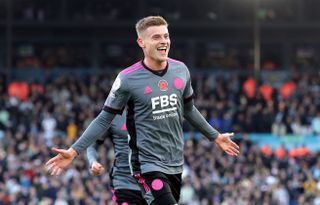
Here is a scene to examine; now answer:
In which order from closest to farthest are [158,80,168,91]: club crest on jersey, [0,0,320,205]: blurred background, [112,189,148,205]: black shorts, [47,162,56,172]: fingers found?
[47,162,56,172]: fingers < [158,80,168,91]: club crest on jersey < [112,189,148,205]: black shorts < [0,0,320,205]: blurred background

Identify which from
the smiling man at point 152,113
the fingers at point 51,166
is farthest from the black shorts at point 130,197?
the fingers at point 51,166

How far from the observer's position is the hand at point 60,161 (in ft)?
25.4

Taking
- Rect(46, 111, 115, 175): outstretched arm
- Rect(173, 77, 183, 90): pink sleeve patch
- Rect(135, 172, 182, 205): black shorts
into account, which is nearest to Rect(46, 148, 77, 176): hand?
Rect(46, 111, 115, 175): outstretched arm

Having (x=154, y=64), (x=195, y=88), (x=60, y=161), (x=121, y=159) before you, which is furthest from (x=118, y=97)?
(x=195, y=88)

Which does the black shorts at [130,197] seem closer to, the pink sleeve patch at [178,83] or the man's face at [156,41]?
the pink sleeve patch at [178,83]

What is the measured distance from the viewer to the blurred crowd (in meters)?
21.0

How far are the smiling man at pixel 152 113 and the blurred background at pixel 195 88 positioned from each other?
11.9 metres

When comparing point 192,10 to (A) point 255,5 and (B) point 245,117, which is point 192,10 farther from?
(B) point 245,117

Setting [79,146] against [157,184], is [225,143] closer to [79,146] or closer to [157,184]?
[157,184]

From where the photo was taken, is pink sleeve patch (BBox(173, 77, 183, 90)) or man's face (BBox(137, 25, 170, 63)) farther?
pink sleeve patch (BBox(173, 77, 183, 90))

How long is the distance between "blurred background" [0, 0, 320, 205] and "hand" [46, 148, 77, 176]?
40.0 ft

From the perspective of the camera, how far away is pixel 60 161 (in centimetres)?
783

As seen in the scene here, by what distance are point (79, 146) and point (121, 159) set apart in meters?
1.59

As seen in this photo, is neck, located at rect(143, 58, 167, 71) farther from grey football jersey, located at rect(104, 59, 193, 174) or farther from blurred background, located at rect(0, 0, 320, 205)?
blurred background, located at rect(0, 0, 320, 205)
